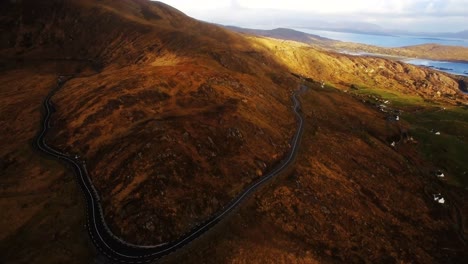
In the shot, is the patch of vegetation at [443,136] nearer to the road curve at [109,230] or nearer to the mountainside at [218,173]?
the mountainside at [218,173]

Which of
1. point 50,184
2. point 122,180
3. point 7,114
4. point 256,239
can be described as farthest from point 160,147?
point 7,114

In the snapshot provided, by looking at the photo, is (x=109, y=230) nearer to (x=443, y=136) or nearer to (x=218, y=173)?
(x=218, y=173)

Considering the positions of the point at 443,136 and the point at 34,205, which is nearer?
the point at 34,205

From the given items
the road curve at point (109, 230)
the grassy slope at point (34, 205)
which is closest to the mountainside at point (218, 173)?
the grassy slope at point (34, 205)

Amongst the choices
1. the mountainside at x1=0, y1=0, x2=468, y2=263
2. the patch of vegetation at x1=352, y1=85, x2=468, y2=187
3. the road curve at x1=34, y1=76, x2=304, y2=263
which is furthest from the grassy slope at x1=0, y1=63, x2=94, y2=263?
the patch of vegetation at x1=352, y1=85, x2=468, y2=187

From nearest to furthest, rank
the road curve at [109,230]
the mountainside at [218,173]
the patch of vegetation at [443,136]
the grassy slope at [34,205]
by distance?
the road curve at [109,230] < the grassy slope at [34,205] < the mountainside at [218,173] < the patch of vegetation at [443,136]

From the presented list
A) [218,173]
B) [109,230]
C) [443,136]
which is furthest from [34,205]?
[443,136]

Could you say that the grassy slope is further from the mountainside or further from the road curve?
the road curve

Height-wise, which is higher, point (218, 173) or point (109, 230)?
point (218, 173)
